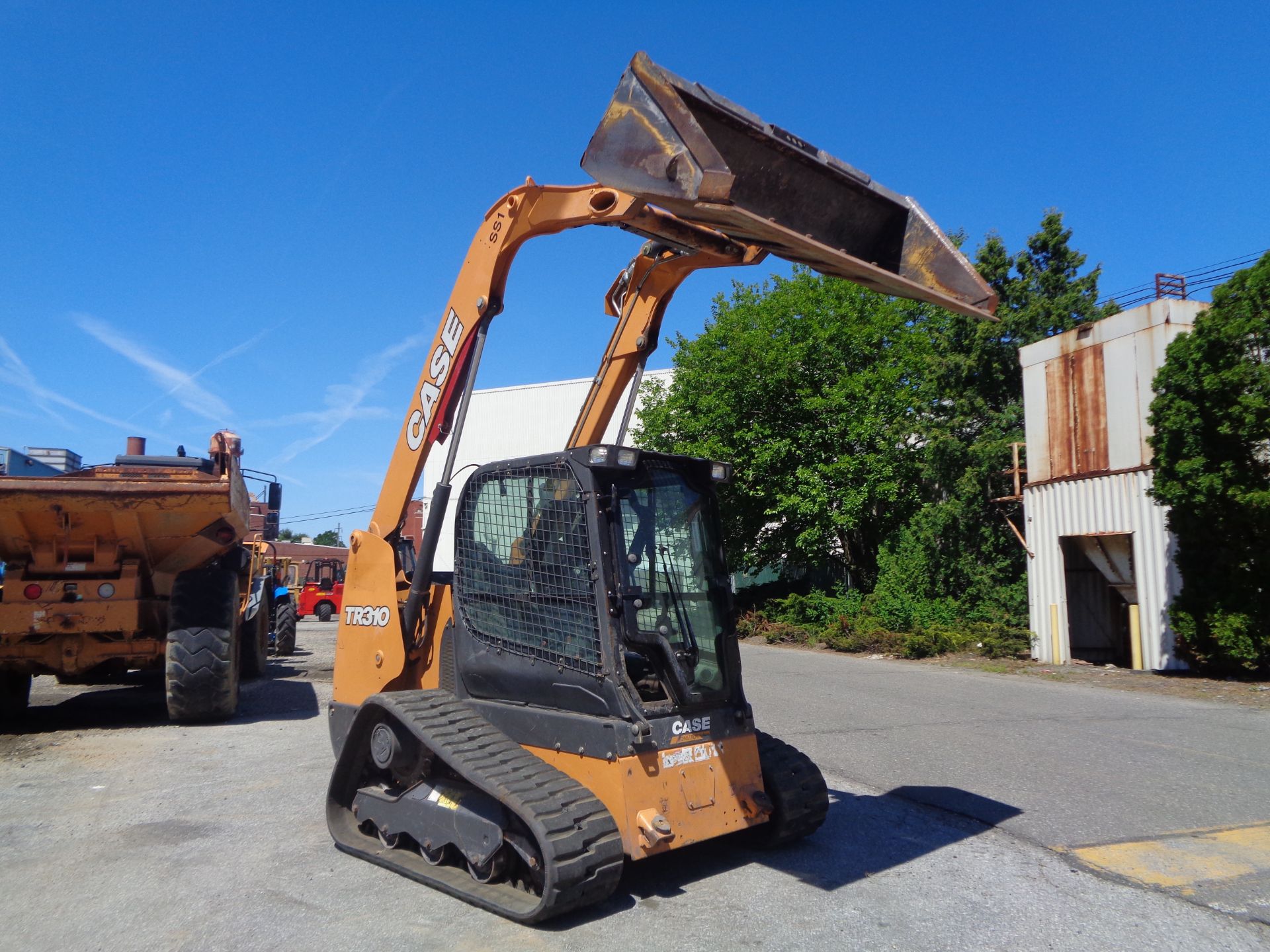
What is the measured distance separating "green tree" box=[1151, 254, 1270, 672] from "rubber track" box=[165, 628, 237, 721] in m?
13.2

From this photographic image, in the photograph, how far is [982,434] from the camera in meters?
22.5

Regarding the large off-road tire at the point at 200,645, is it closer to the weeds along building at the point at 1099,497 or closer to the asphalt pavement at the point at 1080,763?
the asphalt pavement at the point at 1080,763

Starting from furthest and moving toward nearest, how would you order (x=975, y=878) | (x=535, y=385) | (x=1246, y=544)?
(x=535, y=385) → (x=1246, y=544) → (x=975, y=878)

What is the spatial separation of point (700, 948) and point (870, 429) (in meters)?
20.9

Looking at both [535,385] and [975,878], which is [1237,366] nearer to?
[975,878]

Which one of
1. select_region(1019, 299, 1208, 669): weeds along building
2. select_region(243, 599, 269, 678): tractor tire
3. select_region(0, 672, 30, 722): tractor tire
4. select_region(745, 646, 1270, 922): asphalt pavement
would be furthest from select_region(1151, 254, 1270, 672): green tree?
select_region(0, 672, 30, 722): tractor tire

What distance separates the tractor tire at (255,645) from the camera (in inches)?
552

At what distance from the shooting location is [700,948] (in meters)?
4.21

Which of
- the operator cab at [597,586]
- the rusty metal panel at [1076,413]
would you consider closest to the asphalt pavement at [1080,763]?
the operator cab at [597,586]

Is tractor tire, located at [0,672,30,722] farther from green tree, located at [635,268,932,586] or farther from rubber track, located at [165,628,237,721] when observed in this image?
green tree, located at [635,268,932,586]

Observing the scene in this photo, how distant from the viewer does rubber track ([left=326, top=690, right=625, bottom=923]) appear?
429cm

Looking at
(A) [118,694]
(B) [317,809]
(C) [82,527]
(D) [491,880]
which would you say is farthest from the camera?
(A) [118,694]

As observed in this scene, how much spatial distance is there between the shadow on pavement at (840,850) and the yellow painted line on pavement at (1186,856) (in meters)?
0.80

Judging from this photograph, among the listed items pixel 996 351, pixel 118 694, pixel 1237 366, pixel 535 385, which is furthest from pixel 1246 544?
pixel 535 385
